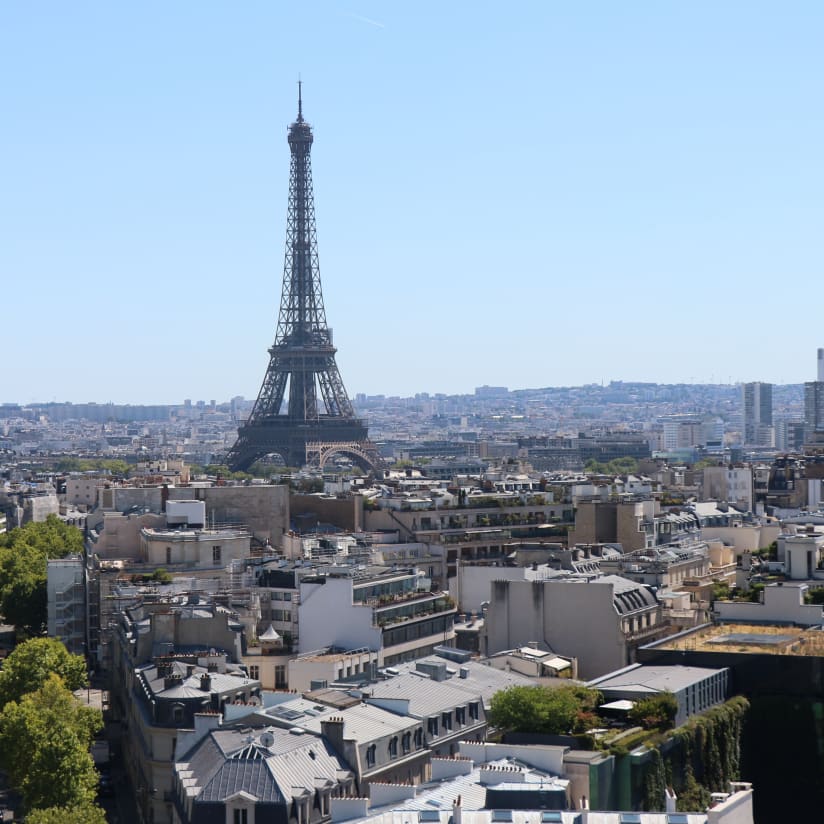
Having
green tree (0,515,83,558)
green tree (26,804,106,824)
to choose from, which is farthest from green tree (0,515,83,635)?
green tree (26,804,106,824)

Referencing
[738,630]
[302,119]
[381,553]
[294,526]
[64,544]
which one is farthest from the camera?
[302,119]

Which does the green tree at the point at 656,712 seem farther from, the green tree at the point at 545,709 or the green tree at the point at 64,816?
the green tree at the point at 64,816

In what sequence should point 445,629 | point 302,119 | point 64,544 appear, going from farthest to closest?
point 302,119
point 64,544
point 445,629

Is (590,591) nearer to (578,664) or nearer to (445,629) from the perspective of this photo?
(578,664)

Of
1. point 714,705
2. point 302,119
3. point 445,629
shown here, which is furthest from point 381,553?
point 302,119

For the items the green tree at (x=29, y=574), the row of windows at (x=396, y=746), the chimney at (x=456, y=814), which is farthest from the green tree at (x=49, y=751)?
the green tree at (x=29, y=574)

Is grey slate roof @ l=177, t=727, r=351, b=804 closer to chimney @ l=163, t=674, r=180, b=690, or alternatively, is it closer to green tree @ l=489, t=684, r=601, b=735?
green tree @ l=489, t=684, r=601, b=735

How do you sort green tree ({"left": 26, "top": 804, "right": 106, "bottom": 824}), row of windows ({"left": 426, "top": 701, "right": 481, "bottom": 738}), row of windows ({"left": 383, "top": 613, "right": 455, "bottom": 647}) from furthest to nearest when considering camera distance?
1. row of windows ({"left": 383, "top": 613, "right": 455, "bottom": 647})
2. row of windows ({"left": 426, "top": 701, "right": 481, "bottom": 738})
3. green tree ({"left": 26, "top": 804, "right": 106, "bottom": 824})
